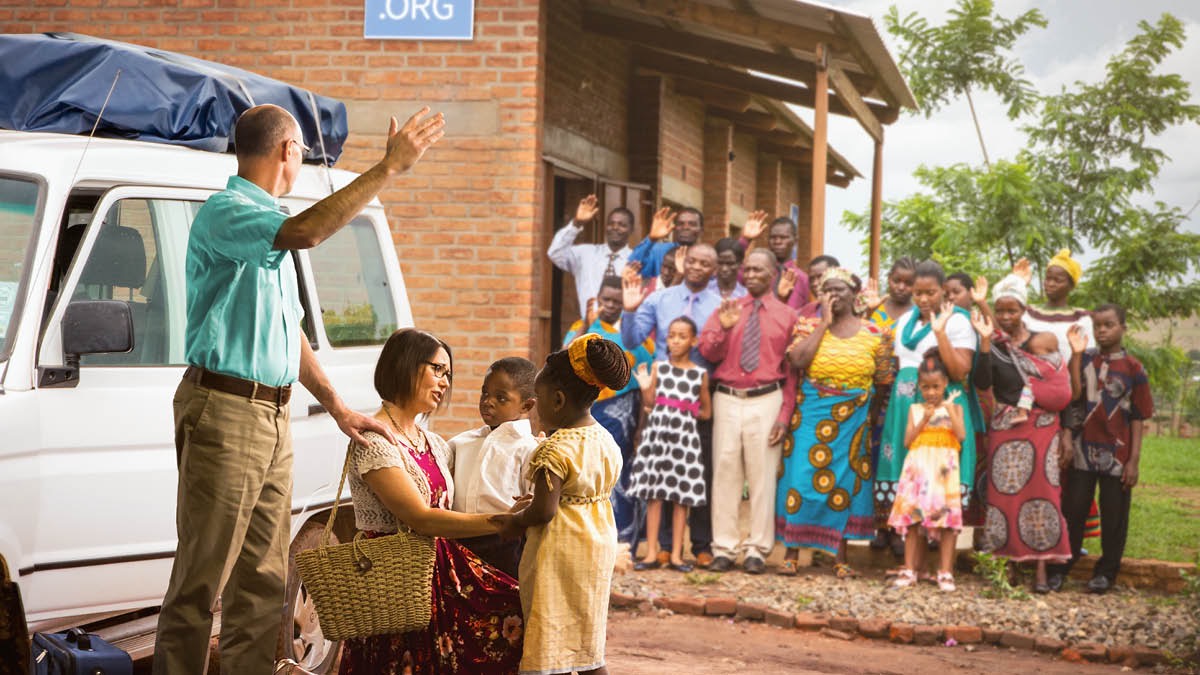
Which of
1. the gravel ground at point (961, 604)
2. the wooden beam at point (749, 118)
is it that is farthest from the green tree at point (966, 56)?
the gravel ground at point (961, 604)

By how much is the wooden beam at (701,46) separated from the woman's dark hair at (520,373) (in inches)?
316

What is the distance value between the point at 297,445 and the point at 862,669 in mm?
3084

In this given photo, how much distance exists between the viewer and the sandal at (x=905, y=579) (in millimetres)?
8070

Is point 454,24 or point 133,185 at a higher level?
point 454,24

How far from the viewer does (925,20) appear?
17.4m

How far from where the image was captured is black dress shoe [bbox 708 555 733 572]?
337 inches

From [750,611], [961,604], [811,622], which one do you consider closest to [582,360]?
[811,622]

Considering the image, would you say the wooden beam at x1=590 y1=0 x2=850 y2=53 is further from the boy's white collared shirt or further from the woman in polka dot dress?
the boy's white collared shirt

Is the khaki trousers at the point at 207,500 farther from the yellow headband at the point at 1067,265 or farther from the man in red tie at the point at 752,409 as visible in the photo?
the yellow headband at the point at 1067,265

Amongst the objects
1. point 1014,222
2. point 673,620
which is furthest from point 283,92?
point 1014,222

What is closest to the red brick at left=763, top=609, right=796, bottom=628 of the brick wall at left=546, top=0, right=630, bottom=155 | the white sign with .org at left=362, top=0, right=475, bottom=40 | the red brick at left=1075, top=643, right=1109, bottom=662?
the red brick at left=1075, top=643, right=1109, bottom=662

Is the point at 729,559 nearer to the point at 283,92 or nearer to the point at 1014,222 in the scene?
the point at 283,92

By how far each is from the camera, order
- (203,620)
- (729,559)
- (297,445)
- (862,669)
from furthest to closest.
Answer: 1. (729,559)
2. (862,669)
3. (297,445)
4. (203,620)

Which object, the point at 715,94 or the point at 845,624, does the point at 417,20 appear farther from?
the point at 715,94
